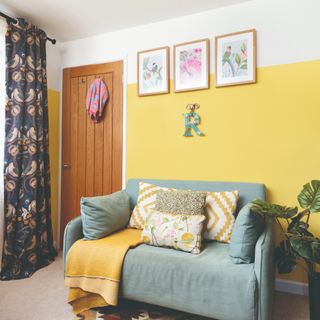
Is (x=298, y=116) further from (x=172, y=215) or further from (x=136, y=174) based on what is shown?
(x=136, y=174)

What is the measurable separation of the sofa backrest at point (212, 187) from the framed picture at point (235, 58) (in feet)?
2.87

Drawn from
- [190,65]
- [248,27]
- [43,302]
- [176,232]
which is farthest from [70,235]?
[248,27]

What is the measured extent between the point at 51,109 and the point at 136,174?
1.23 m

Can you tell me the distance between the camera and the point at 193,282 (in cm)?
157

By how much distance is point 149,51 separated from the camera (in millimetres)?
2605

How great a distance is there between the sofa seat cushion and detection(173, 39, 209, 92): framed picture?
1.46 meters

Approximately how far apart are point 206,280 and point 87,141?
195 centimetres

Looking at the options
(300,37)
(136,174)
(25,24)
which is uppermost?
(25,24)

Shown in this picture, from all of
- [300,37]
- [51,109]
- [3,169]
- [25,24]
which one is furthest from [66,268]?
[300,37]

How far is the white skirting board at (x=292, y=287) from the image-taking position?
2.09m

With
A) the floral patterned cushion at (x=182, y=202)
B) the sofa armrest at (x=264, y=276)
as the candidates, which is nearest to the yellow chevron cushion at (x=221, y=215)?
the floral patterned cushion at (x=182, y=202)

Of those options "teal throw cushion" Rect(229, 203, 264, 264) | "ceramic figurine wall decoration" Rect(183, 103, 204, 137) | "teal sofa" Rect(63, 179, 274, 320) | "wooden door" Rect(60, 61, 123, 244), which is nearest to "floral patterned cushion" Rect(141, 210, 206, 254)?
"teal sofa" Rect(63, 179, 274, 320)

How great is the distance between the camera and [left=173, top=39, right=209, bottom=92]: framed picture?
239 cm

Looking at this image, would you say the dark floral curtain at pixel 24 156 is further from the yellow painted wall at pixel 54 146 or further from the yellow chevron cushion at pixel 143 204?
the yellow chevron cushion at pixel 143 204
